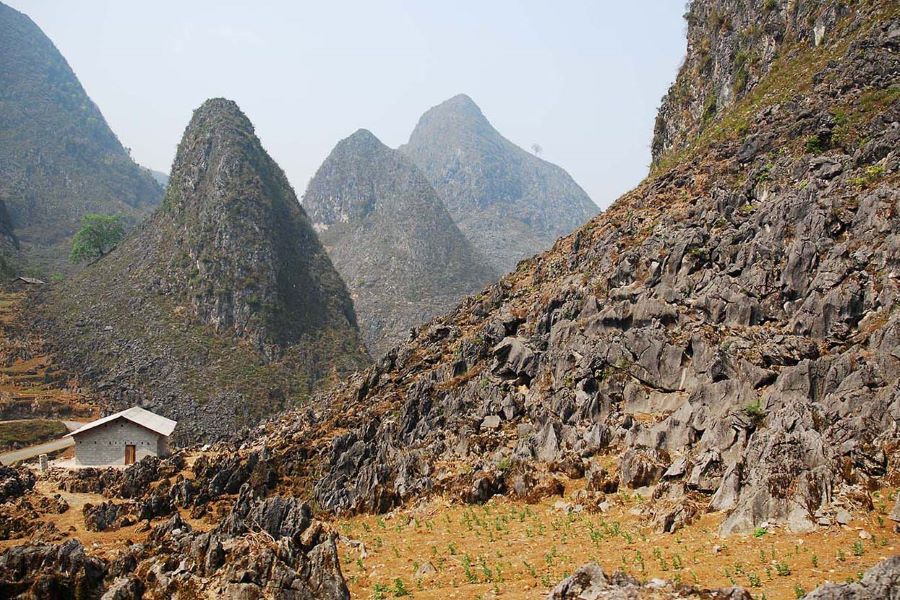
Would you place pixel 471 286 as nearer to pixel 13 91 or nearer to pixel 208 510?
pixel 208 510

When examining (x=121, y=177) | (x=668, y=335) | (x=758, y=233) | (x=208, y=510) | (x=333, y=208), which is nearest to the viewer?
(x=668, y=335)

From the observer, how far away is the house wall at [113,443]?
3944 cm

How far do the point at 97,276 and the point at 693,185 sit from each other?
2891 inches

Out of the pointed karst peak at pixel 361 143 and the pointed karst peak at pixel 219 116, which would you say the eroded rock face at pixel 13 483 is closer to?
the pointed karst peak at pixel 219 116

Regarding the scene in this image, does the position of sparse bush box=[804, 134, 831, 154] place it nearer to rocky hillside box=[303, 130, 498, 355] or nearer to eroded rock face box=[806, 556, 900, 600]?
eroded rock face box=[806, 556, 900, 600]

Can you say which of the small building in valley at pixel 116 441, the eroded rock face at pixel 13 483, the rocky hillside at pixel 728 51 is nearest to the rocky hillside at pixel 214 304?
the small building in valley at pixel 116 441

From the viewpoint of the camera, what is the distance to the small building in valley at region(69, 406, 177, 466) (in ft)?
129

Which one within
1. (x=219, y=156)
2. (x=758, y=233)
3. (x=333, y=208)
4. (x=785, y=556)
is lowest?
(x=785, y=556)

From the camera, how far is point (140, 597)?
12.7m

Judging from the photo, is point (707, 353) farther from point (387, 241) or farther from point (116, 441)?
point (387, 241)

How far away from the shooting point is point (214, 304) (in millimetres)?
73688

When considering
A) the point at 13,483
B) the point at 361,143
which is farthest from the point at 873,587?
the point at 361,143

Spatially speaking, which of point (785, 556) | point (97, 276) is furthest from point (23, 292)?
point (785, 556)

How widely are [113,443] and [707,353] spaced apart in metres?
34.3
